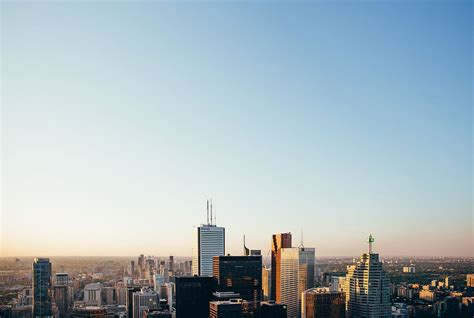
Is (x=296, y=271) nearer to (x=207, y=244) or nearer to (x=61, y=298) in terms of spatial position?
(x=207, y=244)

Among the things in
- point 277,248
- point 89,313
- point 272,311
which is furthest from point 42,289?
point 277,248

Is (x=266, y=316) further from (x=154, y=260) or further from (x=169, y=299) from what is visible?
(x=154, y=260)

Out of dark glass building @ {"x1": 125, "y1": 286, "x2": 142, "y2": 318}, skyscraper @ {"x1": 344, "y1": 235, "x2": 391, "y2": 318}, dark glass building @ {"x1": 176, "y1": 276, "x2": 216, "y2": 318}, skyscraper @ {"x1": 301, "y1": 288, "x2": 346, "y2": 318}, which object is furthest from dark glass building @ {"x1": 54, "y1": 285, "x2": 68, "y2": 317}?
skyscraper @ {"x1": 344, "y1": 235, "x2": 391, "y2": 318}

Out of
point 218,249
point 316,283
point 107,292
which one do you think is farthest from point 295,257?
point 107,292

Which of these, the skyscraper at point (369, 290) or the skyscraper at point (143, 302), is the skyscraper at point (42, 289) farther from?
the skyscraper at point (369, 290)

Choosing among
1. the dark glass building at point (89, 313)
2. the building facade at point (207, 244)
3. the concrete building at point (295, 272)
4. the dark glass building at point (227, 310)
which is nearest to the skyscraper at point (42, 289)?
the dark glass building at point (89, 313)
